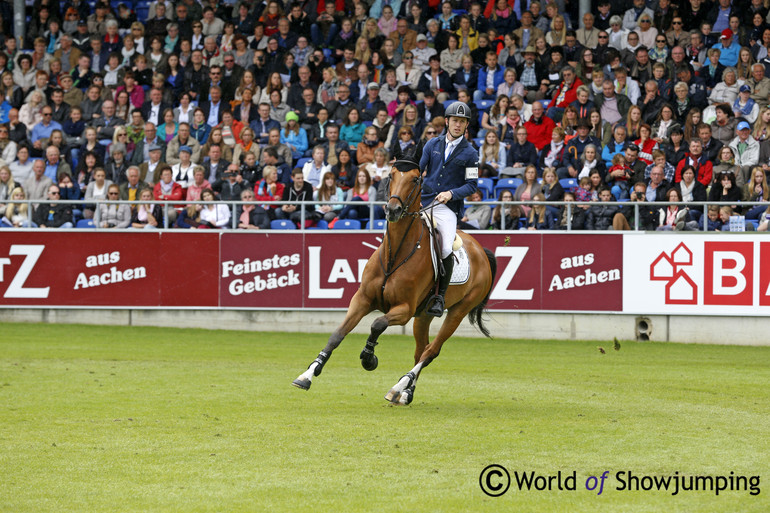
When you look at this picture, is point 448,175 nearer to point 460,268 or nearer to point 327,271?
point 460,268

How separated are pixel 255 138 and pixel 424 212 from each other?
12600 millimetres

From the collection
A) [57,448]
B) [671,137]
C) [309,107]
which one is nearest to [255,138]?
[309,107]

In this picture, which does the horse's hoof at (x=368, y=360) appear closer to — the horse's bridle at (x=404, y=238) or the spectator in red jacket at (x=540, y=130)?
the horse's bridle at (x=404, y=238)

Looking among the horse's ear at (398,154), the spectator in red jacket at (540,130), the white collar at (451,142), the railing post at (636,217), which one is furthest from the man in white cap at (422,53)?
the horse's ear at (398,154)

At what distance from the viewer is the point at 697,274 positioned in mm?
18547

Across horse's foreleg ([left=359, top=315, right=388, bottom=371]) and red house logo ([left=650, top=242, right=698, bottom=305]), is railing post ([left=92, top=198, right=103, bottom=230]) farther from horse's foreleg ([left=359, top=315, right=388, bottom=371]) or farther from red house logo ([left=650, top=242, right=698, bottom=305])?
horse's foreleg ([left=359, top=315, right=388, bottom=371])

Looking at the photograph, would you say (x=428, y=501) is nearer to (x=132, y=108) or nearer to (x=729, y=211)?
(x=729, y=211)

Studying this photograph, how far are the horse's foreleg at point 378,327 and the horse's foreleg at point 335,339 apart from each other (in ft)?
0.71

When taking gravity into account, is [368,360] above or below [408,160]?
below

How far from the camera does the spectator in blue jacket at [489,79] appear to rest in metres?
23.9

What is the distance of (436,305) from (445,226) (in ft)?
2.85

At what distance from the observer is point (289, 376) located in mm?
14023

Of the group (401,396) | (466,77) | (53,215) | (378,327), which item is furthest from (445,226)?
(466,77)

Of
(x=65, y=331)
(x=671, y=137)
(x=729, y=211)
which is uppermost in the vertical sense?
(x=671, y=137)
